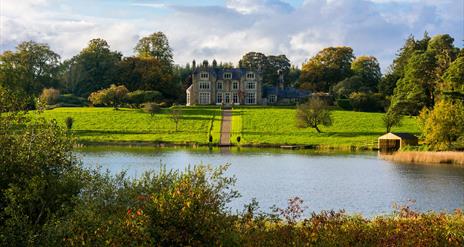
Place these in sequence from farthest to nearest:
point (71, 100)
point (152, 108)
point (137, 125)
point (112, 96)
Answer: point (71, 100) → point (112, 96) → point (152, 108) → point (137, 125)

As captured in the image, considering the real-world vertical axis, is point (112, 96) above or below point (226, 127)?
above

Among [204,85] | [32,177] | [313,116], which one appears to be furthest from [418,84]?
[32,177]

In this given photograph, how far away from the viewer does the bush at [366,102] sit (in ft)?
355

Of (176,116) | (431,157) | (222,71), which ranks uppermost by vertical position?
(222,71)

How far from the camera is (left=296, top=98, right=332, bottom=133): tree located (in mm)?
84094

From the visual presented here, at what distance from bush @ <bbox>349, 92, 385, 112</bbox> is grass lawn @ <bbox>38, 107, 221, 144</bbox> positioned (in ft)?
73.6

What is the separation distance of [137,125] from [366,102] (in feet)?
130

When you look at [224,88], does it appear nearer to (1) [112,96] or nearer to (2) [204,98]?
(2) [204,98]

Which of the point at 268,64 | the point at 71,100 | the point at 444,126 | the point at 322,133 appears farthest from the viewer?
the point at 268,64

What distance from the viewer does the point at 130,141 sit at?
7700 cm

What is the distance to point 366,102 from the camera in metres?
109

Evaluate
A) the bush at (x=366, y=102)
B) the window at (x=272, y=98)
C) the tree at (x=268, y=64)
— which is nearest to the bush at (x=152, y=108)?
the bush at (x=366, y=102)

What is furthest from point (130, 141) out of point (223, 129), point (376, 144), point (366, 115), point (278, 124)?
point (366, 115)

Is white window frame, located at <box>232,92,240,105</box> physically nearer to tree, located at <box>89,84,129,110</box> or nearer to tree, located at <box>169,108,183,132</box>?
tree, located at <box>89,84,129,110</box>
